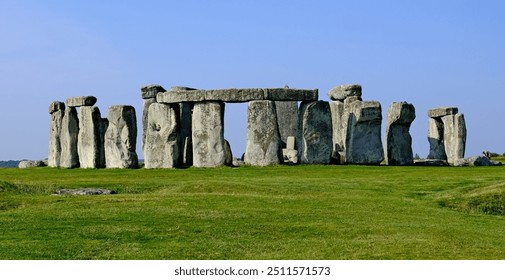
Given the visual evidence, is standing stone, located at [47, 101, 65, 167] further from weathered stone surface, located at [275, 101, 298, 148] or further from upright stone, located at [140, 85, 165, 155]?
weathered stone surface, located at [275, 101, 298, 148]

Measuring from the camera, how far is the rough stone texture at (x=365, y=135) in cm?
4450

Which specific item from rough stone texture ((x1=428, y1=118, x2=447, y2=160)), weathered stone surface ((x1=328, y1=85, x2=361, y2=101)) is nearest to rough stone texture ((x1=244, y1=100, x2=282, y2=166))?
weathered stone surface ((x1=328, y1=85, x2=361, y2=101))

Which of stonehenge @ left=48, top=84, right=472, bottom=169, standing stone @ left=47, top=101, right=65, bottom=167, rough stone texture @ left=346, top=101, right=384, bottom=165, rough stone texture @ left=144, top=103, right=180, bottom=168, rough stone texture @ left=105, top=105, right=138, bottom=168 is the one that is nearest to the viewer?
stonehenge @ left=48, top=84, right=472, bottom=169

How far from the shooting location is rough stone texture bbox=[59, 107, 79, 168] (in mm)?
47312

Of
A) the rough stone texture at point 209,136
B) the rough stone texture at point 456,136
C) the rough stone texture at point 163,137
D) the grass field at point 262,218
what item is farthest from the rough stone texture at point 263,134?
the rough stone texture at point 456,136

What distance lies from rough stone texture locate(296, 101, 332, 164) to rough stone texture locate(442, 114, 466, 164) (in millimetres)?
10465

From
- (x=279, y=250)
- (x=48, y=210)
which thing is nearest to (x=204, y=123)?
(x=48, y=210)

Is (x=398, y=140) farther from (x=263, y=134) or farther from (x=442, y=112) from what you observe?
(x=442, y=112)

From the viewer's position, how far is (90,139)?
152 ft

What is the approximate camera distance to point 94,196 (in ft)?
94.8

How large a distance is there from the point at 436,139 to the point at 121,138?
18307 millimetres

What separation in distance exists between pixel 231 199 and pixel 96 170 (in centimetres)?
1695

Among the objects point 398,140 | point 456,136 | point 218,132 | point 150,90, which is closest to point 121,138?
point 218,132

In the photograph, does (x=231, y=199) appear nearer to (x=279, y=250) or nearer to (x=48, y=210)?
(x=48, y=210)
